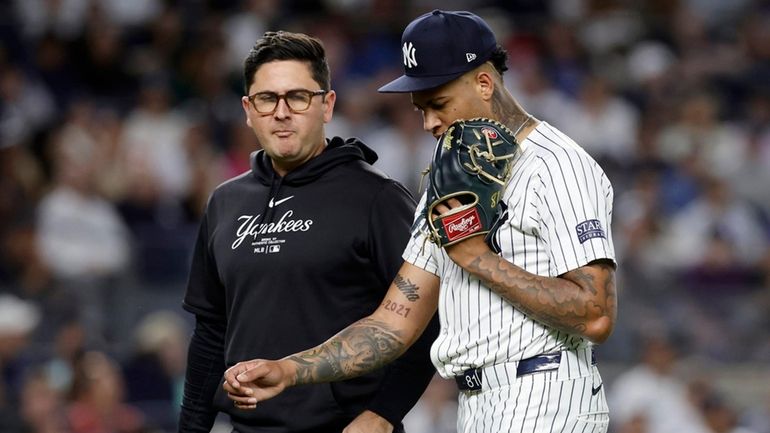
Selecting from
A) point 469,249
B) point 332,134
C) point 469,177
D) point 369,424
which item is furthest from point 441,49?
point 332,134

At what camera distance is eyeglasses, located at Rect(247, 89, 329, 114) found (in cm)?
447

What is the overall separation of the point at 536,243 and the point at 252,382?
895mm

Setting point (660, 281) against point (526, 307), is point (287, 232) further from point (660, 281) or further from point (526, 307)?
point (660, 281)

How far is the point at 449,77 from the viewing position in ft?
12.8

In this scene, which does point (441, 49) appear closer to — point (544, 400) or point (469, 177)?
point (469, 177)

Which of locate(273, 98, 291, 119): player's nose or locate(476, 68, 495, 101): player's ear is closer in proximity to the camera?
locate(476, 68, 495, 101): player's ear

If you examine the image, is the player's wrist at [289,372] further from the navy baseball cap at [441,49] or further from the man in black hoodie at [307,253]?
the navy baseball cap at [441,49]

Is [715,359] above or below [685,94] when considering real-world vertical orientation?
below

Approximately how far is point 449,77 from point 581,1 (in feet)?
32.4

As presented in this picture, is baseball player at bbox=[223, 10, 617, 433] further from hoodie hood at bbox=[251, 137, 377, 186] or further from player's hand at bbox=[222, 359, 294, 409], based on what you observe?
hoodie hood at bbox=[251, 137, 377, 186]

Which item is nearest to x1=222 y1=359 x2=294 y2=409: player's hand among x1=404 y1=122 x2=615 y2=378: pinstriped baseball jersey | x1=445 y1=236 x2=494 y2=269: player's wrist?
x1=404 y1=122 x2=615 y2=378: pinstriped baseball jersey

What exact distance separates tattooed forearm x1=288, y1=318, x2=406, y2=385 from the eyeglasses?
778 mm

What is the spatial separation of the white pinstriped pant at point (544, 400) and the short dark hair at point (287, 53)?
4.24ft

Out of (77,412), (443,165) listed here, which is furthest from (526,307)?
(77,412)
